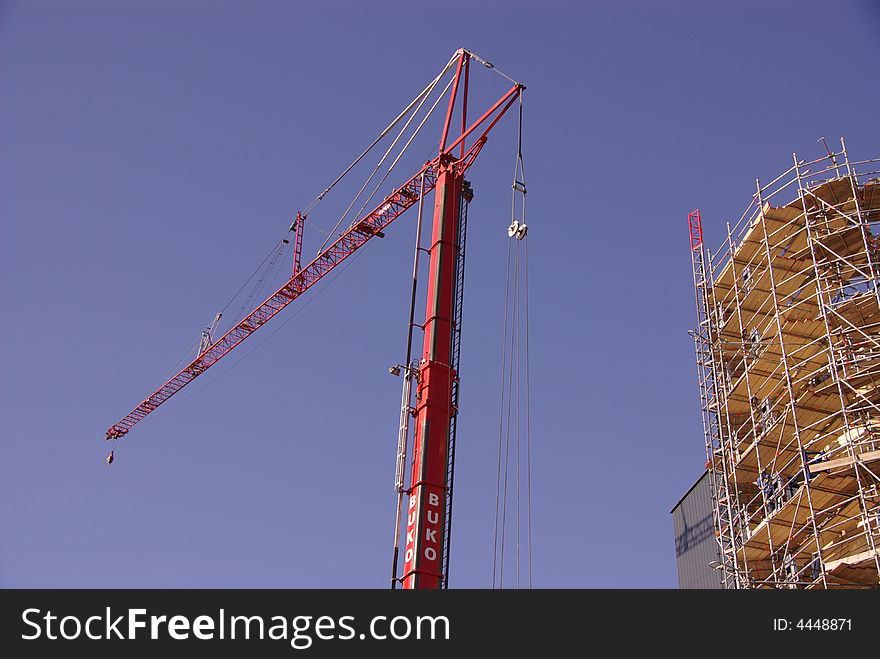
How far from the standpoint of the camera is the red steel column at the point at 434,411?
3506 centimetres

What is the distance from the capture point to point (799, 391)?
1662 inches

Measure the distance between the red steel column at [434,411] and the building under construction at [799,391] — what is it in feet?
45.6

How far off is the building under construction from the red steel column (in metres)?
13.9

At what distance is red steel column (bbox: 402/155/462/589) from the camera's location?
1380 inches

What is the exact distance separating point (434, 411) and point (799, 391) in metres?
16.0

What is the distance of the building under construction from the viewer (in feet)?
127

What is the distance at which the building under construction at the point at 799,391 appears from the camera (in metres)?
38.6

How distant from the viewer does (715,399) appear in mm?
48875

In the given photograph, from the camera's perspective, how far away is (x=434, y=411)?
38312 millimetres
